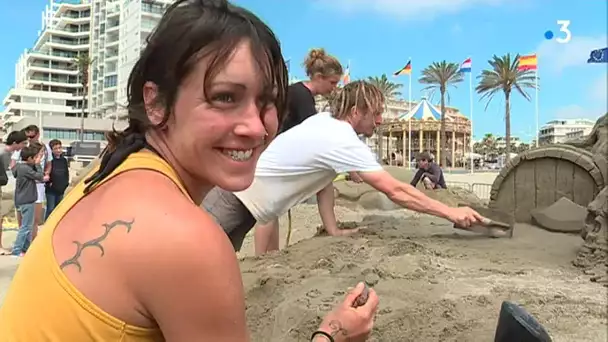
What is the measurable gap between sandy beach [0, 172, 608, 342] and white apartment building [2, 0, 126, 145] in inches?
3186

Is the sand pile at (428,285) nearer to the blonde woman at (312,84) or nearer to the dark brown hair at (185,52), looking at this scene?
the blonde woman at (312,84)

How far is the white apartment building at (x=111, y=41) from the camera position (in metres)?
69.9

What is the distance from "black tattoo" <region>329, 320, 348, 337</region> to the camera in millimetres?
1343

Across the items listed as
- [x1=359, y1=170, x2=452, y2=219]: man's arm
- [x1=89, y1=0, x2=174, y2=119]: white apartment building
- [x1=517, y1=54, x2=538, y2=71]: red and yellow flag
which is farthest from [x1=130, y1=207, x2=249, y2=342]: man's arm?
[x1=89, y1=0, x2=174, y2=119]: white apartment building

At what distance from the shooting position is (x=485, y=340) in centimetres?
241

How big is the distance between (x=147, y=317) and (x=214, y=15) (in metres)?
0.54

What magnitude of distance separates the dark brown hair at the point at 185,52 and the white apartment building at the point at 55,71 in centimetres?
8345

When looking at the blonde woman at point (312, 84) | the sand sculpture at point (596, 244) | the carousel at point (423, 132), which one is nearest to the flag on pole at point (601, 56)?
the sand sculpture at point (596, 244)

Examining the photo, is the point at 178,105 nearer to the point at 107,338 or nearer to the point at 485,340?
the point at 107,338

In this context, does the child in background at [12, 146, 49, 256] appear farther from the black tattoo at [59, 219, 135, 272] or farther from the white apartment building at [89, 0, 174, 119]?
the white apartment building at [89, 0, 174, 119]

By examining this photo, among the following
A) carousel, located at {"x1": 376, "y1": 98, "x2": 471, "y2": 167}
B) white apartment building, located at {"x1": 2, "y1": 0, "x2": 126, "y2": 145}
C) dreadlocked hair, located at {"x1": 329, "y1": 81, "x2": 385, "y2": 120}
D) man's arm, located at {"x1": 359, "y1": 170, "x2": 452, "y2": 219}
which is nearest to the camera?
man's arm, located at {"x1": 359, "y1": 170, "x2": 452, "y2": 219}

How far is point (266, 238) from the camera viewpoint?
4.50 metres

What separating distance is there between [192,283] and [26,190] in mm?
6996

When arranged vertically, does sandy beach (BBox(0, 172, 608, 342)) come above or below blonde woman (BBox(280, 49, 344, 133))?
below
